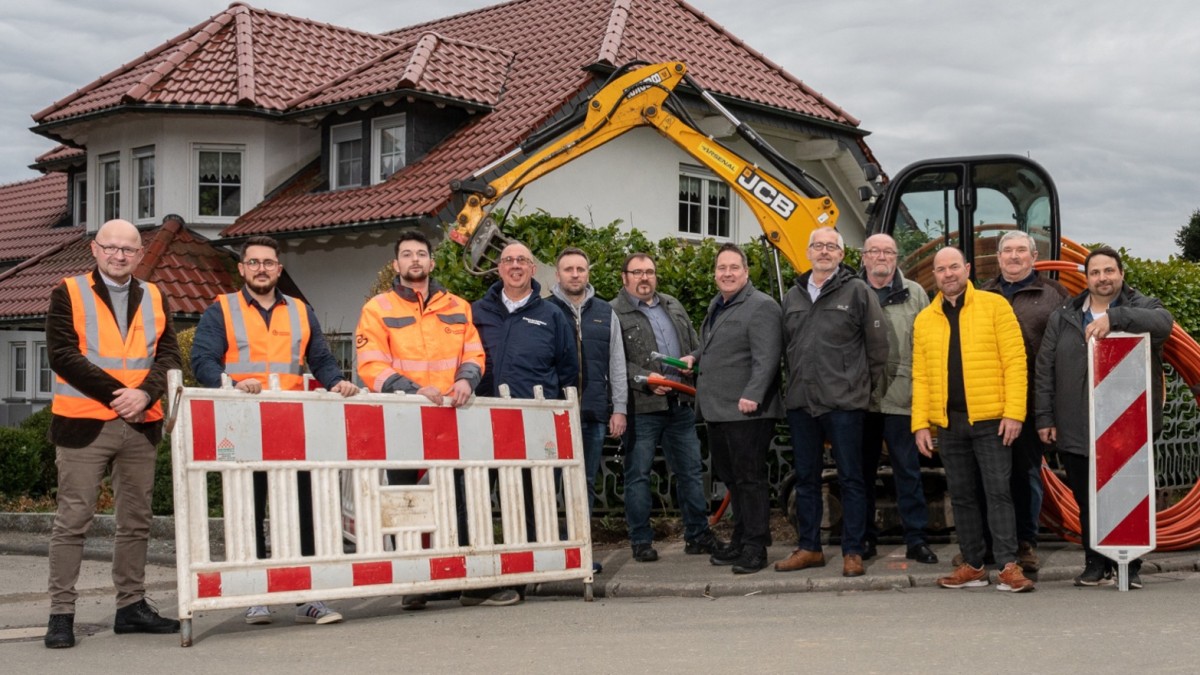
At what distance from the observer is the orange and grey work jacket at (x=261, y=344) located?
814 cm

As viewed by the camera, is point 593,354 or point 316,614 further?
point 593,354

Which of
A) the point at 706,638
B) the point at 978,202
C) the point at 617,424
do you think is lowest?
the point at 706,638

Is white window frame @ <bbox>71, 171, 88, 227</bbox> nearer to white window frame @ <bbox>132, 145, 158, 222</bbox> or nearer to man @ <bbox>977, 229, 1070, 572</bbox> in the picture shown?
white window frame @ <bbox>132, 145, 158, 222</bbox>

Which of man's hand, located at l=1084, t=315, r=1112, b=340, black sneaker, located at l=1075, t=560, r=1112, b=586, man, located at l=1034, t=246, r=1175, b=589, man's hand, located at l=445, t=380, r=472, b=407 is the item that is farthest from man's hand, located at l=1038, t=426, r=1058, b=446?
man's hand, located at l=445, t=380, r=472, b=407

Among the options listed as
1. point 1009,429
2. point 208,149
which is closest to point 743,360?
point 1009,429

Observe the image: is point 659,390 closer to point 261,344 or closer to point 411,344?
point 411,344

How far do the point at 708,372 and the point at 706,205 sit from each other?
14663mm

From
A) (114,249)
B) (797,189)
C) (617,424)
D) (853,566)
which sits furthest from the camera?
(797,189)

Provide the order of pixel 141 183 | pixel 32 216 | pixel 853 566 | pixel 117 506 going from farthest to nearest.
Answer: pixel 32 216
pixel 141 183
pixel 853 566
pixel 117 506

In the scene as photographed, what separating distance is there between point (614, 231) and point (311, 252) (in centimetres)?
962

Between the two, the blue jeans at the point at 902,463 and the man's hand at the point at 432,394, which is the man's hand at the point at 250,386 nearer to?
the man's hand at the point at 432,394

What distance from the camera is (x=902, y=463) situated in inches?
382

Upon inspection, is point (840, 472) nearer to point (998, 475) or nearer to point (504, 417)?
point (998, 475)

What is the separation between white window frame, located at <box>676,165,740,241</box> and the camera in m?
23.7
